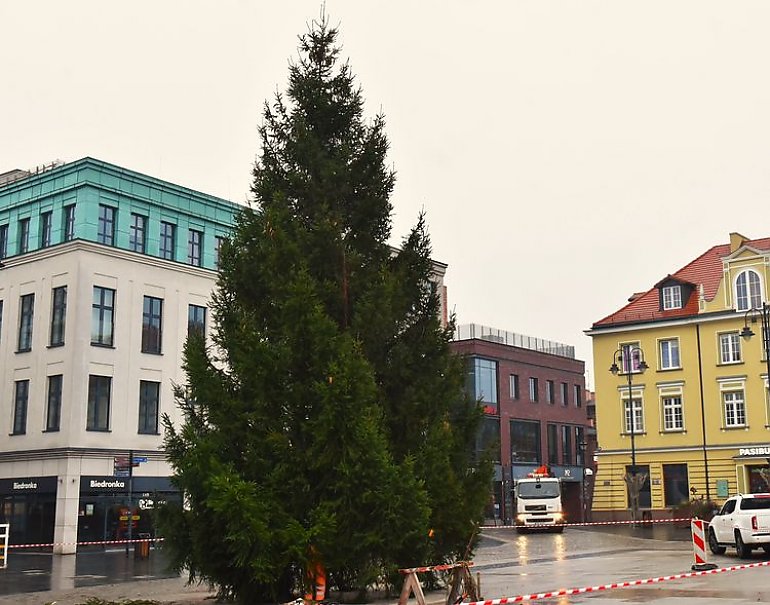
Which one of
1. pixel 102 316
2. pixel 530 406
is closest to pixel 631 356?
pixel 530 406

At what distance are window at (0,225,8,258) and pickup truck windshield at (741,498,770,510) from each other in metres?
33.2

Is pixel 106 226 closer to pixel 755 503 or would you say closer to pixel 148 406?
pixel 148 406

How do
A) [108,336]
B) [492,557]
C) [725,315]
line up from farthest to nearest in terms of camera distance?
1. [725,315]
2. [108,336]
3. [492,557]

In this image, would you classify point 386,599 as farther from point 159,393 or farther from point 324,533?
point 159,393

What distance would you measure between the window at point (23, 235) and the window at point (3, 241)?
105 centimetres

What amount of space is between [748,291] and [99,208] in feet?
112

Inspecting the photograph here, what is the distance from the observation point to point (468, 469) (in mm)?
17359

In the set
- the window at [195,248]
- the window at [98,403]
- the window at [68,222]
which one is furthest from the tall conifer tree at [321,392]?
the window at [195,248]

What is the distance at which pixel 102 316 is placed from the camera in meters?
42.0

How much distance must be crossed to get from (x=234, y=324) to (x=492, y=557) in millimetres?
17594

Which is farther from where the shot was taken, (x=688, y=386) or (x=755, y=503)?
(x=688, y=386)

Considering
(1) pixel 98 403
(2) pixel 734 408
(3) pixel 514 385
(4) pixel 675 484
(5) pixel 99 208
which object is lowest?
(4) pixel 675 484

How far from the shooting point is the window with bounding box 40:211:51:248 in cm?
4314

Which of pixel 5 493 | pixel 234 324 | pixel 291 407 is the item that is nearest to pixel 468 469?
pixel 291 407
